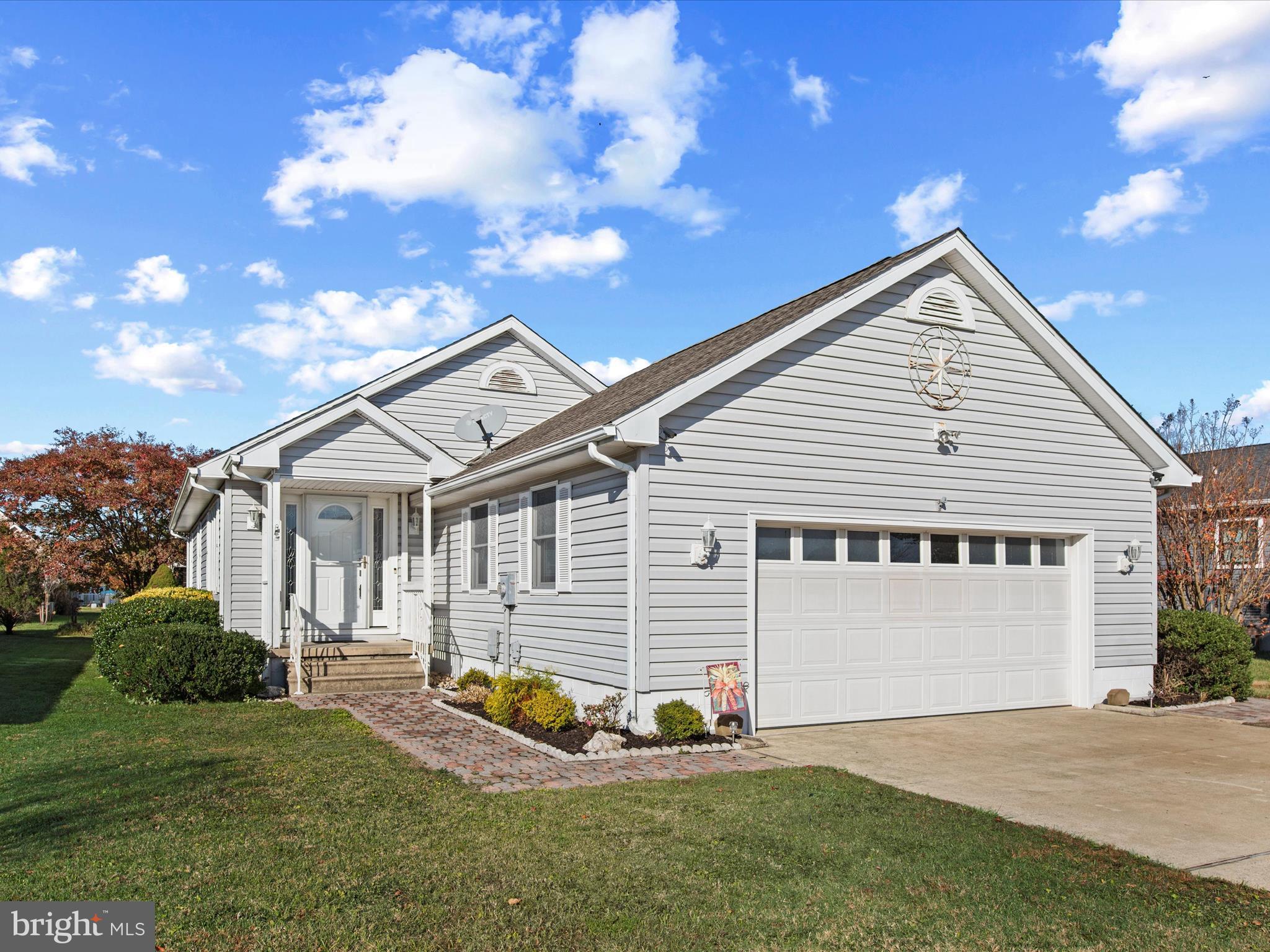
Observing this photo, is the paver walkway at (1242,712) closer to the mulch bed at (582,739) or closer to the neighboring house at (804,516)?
the neighboring house at (804,516)

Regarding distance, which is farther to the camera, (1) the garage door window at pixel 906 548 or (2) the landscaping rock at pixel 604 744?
(1) the garage door window at pixel 906 548

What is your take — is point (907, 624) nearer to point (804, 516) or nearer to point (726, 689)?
point (804, 516)

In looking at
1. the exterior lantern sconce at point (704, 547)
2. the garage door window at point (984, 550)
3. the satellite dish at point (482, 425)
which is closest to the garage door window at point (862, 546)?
the garage door window at point (984, 550)

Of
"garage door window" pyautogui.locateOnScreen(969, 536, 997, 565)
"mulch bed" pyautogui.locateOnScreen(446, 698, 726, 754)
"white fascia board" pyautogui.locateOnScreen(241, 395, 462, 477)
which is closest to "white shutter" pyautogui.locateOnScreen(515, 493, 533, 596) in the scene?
"mulch bed" pyautogui.locateOnScreen(446, 698, 726, 754)

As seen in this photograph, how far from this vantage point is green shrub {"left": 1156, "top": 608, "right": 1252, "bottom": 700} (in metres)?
13.3

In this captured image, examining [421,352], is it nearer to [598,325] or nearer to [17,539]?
[598,325]

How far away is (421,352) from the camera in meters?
17.3

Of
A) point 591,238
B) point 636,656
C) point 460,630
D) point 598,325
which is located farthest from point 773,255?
point 636,656

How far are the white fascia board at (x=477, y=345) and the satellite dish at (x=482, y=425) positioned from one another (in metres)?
1.77

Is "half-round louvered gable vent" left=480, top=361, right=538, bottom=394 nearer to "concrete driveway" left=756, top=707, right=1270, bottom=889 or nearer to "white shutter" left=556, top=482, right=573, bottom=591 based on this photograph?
"white shutter" left=556, top=482, right=573, bottom=591

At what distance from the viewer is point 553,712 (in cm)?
999

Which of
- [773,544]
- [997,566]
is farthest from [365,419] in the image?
[997,566]

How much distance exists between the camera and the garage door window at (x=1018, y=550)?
12336mm

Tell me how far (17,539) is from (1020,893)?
30758mm
